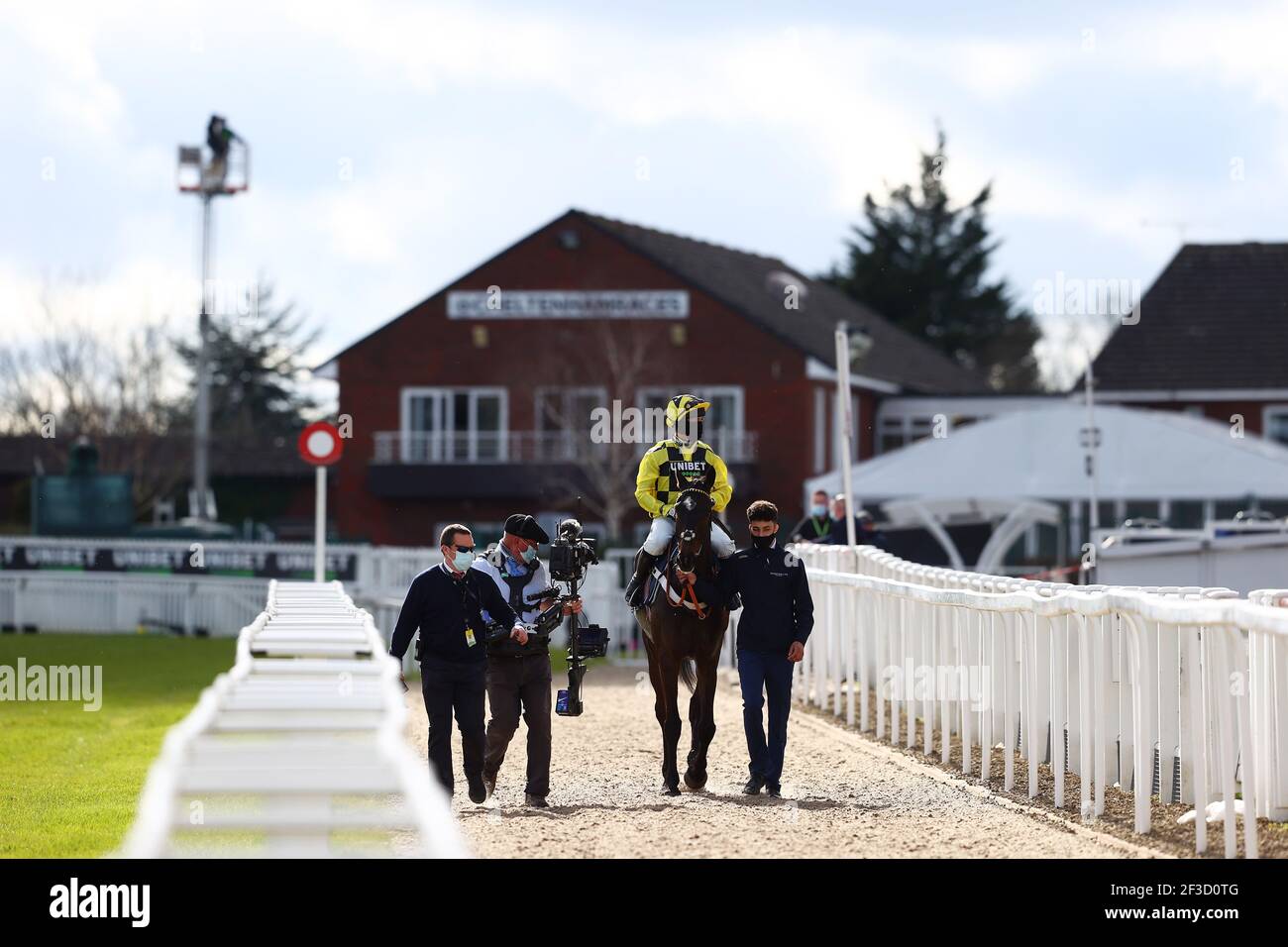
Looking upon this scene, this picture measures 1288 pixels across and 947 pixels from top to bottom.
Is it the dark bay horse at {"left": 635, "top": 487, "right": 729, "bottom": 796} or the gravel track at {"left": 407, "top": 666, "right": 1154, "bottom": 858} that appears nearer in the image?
the gravel track at {"left": 407, "top": 666, "right": 1154, "bottom": 858}

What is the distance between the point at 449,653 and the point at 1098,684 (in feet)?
11.9

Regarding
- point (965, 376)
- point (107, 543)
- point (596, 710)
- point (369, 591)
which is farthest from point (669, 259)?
point (596, 710)

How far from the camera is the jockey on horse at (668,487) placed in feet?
42.9

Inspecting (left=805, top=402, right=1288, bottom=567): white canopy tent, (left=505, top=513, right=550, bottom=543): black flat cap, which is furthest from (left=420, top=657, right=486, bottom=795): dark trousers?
(left=805, top=402, right=1288, bottom=567): white canopy tent

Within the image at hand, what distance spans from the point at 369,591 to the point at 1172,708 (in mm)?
19112

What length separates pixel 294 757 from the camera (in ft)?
21.2

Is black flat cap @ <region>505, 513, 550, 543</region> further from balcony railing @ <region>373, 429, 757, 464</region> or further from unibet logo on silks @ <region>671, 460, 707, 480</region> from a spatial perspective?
balcony railing @ <region>373, 429, 757, 464</region>

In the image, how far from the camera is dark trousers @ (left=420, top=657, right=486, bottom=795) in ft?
39.7

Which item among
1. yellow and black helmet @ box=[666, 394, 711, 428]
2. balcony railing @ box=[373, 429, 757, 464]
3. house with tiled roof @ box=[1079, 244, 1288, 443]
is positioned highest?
house with tiled roof @ box=[1079, 244, 1288, 443]

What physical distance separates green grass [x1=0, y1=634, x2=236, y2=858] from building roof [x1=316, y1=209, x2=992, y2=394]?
78.7ft

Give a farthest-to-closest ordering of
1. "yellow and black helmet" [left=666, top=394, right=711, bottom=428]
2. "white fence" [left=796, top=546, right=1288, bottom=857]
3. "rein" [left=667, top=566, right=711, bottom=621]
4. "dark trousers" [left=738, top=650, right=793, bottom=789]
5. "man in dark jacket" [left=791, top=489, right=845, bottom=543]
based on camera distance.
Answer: "man in dark jacket" [left=791, top=489, right=845, bottom=543], "yellow and black helmet" [left=666, top=394, right=711, bottom=428], "rein" [left=667, top=566, right=711, bottom=621], "dark trousers" [left=738, top=650, right=793, bottom=789], "white fence" [left=796, top=546, right=1288, bottom=857]

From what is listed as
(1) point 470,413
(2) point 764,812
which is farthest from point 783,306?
(2) point 764,812
